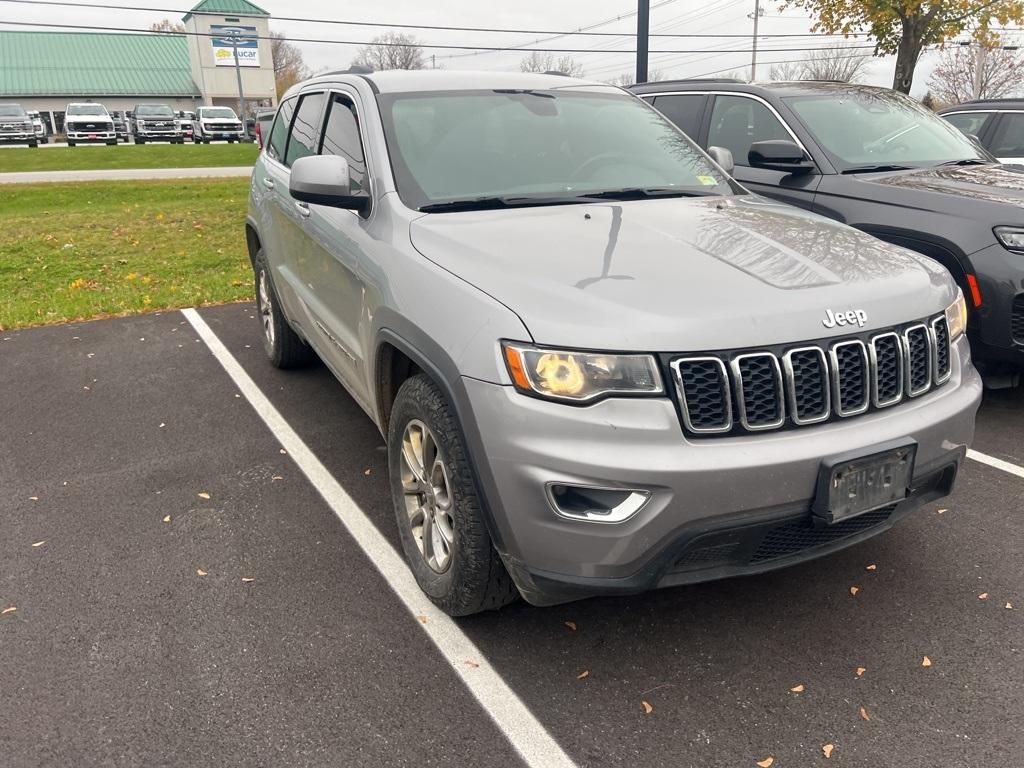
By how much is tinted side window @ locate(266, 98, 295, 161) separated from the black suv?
2.92 meters

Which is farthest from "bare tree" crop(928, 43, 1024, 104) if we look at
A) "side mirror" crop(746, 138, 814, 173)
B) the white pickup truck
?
"side mirror" crop(746, 138, 814, 173)

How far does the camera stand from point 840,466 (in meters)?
2.32

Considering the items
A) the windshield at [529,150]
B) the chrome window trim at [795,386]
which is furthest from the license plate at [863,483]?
the windshield at [529,150]

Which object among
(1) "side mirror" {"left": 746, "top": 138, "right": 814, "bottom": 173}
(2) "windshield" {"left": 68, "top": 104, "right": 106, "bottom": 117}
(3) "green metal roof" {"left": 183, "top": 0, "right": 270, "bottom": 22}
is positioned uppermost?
(3) "green metal roof" {"left": 183, "top": 0, "right": 270, "bottom": 22}

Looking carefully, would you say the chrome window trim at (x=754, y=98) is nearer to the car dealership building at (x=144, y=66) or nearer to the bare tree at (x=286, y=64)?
the car dealership building at (x=144, y=66)

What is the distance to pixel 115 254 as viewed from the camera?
9.84m

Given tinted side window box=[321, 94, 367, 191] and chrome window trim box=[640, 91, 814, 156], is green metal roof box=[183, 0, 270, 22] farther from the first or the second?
tinted side window box=[321, 94, 367, 191]

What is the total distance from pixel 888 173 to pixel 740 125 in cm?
120

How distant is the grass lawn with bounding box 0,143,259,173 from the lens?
24.3 m

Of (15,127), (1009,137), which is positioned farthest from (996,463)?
(15,127)

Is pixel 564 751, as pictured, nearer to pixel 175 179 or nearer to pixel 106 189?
pixel 106 189

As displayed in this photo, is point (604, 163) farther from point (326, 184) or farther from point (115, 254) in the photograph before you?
point (115, 254)

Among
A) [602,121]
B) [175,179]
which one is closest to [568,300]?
[602,121]

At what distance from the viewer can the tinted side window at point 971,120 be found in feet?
28.0
